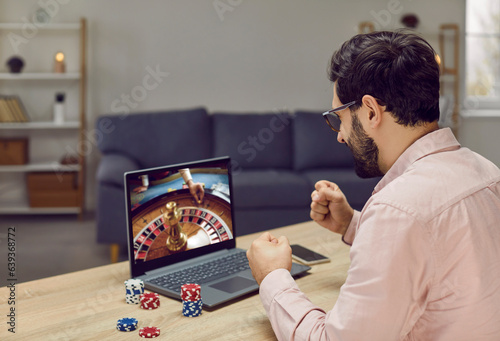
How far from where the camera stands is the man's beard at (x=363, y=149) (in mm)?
1032

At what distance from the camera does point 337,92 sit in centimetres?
105

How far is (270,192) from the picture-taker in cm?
365

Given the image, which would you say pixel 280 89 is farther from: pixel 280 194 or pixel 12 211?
pixel 12 211

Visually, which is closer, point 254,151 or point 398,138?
point 398,138

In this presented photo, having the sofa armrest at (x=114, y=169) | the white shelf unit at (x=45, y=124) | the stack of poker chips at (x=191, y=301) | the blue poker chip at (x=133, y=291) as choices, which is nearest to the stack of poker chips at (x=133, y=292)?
the blue poker chip at (x=133, y=291)


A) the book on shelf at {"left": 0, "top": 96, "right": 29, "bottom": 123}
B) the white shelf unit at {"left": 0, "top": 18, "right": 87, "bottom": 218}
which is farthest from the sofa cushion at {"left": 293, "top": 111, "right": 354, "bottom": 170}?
the book on shelf at {"left": 0, "top": 96, "right": 29, "bottom": 123}

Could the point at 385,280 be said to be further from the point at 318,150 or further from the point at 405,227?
the point at 318,150

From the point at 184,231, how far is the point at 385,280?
27.1 inches

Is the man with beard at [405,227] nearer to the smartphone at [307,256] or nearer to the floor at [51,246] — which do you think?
the smartphone at [307,256]

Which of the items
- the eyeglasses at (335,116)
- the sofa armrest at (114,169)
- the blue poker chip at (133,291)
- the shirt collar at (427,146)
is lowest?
the sofa armrest at (114,169)

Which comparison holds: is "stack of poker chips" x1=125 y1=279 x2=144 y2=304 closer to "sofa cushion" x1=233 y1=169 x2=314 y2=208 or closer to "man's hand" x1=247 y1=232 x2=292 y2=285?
"man's hand" x1=247 y1=232 x2=292 y2=285

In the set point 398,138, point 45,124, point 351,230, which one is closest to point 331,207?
point 351,230

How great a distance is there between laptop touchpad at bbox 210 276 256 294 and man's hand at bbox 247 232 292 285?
0.64 ft

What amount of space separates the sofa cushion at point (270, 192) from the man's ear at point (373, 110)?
2595 millimetres
